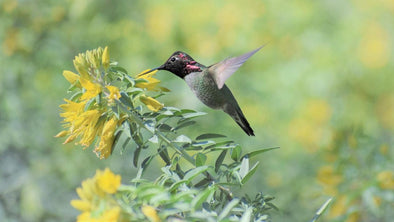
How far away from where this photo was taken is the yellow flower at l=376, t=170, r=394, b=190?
1978 mm

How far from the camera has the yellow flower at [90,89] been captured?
1.08m

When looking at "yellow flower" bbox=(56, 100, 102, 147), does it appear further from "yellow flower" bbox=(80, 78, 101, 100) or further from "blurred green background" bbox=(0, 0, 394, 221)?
"blurred green background" bbox=(0, 0, 394, 221)

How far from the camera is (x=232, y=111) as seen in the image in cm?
178

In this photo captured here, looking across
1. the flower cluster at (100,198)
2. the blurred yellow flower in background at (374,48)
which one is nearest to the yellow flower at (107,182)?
the flower cluster at (100,198)

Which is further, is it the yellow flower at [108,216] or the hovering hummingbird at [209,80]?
the hovering hummingbird at [209,80]

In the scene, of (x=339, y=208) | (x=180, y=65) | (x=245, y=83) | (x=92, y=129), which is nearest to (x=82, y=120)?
(x=92, y=129)

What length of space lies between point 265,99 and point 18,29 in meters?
1.73

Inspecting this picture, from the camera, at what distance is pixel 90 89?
108cm

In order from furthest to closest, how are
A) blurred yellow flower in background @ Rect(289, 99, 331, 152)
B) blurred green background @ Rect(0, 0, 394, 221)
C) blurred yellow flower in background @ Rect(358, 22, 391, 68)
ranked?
blurred yellow flower in background @ Rect(358, 22, 391, 68) → blurred yellow flower in background @ Rect(289, 99, 331, 152) → blurred green background @ Rect(0, 0, 394, 221)

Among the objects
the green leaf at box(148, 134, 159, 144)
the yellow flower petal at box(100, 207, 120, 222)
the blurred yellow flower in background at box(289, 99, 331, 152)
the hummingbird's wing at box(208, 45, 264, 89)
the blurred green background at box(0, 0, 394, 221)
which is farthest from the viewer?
the blurred yellow flower in background at box(289, 99, 331, 152)

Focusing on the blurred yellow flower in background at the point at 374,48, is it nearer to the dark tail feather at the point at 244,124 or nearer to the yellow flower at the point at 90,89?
the dark tail feather at the point at 244,124

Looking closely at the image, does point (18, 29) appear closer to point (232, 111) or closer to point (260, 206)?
point (232, 111)

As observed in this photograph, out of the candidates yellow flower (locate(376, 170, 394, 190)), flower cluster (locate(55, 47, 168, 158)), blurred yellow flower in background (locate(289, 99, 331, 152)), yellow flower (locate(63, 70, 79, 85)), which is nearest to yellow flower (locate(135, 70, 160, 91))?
flower cluster (locate(55, 47, 168, 158))

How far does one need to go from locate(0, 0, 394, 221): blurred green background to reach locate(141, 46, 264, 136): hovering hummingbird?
20.9 inches
